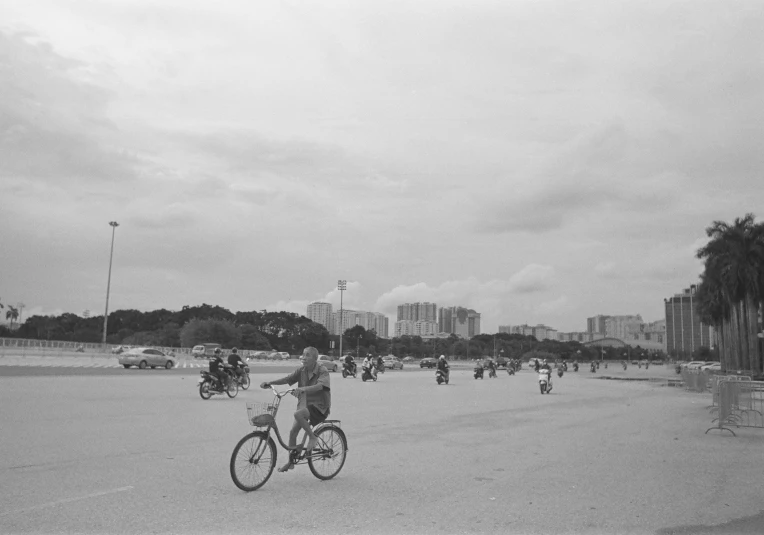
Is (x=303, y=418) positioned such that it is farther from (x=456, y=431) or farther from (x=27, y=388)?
(x=27, y=388)

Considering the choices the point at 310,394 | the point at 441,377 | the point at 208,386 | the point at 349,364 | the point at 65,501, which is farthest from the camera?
the point at 349,364

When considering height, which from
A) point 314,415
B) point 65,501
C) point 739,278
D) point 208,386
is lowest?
point 65,501

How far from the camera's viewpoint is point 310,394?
8477mm

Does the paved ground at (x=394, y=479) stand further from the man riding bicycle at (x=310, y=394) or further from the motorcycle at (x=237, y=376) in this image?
the motorcycle at (x=237, y=376)

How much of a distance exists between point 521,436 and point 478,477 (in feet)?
16.0

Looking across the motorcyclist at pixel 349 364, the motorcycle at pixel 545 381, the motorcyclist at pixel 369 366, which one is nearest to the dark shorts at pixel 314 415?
the motorcycle at pixel 545 381

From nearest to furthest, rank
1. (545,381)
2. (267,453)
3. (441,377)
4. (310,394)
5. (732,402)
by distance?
(267,453) < (310,394) < (732,402) < (545,381) < (441,377)

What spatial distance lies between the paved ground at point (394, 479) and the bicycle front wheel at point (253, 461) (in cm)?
17

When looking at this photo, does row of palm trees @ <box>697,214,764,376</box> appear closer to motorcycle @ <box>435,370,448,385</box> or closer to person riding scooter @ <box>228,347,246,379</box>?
motorcycle @ <box>435,370,448,385</box>

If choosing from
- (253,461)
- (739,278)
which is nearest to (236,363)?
(253,461)

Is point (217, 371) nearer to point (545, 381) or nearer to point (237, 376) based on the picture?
point (237, 376)

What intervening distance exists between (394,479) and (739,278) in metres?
66.8

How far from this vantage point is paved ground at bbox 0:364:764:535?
6461 mm

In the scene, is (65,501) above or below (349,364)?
below
